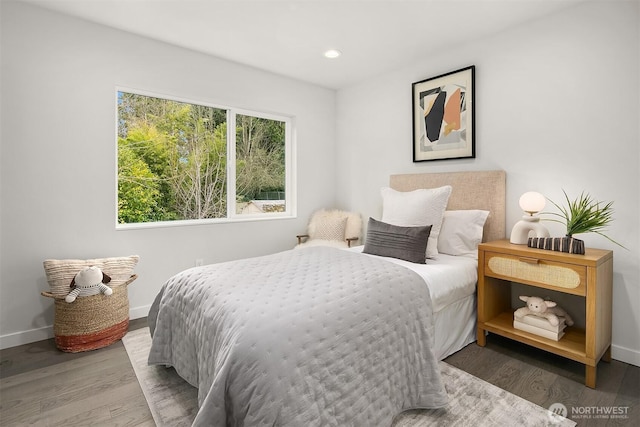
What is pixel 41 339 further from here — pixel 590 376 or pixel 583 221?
pixel 583 221

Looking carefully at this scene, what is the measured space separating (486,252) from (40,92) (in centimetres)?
354

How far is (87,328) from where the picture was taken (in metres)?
2.40

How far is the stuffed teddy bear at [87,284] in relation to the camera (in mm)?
2367

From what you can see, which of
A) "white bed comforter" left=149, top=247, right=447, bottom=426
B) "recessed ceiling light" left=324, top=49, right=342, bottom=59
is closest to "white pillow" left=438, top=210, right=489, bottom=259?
"white bed comforter" left=149, top=247, right=447, bottom=426

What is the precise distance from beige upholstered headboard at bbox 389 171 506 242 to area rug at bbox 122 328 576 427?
1.29 meters

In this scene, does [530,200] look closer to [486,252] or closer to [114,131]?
[486,252]

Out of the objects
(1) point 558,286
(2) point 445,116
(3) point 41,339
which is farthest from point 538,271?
(3) point 41,339

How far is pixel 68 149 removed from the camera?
8.55 feet

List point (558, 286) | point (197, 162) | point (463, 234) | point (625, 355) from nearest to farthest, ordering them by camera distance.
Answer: point (558, 286) < point (625, 355) < point (463, 234) < point (197, 162)

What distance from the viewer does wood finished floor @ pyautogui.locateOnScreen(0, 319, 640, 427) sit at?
171 centimetres

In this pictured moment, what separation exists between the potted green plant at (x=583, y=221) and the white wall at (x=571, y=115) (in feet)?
0.16

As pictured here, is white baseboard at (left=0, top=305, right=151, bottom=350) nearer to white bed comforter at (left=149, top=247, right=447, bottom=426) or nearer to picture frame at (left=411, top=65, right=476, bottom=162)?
white bed comforter at (left=149, top=247, right=447, bottom=426)

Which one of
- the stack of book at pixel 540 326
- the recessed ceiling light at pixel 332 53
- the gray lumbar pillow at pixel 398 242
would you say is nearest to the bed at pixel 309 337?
the gray lumbar pillow at pixel 398 242

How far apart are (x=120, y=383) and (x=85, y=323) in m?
0.68
